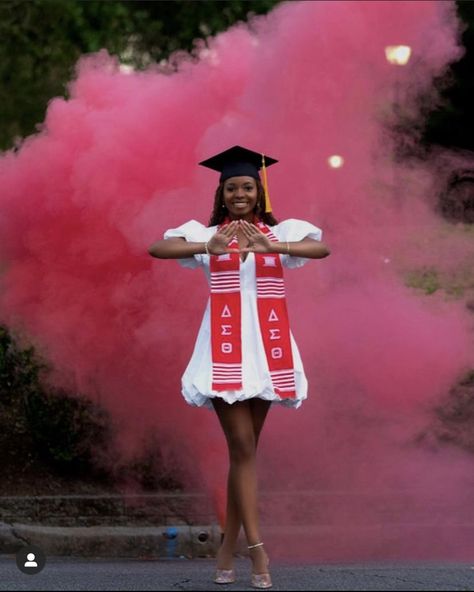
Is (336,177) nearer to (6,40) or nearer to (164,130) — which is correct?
(164,130)

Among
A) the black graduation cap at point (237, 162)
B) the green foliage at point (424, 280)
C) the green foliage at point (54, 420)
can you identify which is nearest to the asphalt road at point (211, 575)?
the green foliage at point (54, 420)

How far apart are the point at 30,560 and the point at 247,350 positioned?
1.94 meters

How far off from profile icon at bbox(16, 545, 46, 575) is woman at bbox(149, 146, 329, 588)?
1.21 m

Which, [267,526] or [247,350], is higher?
[247,350]

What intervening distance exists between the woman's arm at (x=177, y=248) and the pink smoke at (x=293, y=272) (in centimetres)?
143

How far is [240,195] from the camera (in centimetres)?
611

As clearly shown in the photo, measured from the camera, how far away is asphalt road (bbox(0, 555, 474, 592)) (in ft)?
19.3

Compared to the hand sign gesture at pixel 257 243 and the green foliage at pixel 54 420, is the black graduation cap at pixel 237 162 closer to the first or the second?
the hand sign gesture at pixel 257 243

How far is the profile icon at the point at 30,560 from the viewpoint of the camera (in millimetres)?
6705

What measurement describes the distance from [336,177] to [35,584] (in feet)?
9.97

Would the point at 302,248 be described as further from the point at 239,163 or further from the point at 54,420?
the point at 54,420

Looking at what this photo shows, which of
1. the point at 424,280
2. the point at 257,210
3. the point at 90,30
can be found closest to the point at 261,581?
the point at 257,210

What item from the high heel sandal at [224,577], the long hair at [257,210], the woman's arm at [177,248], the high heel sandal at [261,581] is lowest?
the high heel sandal at [261,581]

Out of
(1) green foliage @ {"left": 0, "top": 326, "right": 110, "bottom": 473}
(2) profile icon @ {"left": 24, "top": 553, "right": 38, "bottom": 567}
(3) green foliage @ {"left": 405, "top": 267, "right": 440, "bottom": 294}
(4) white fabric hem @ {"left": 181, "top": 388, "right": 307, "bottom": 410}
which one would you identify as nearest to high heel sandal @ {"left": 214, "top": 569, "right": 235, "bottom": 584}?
(4) white fabric hem @ {"left": 181, "top": 388, "right": 307, "bottom": 410}
